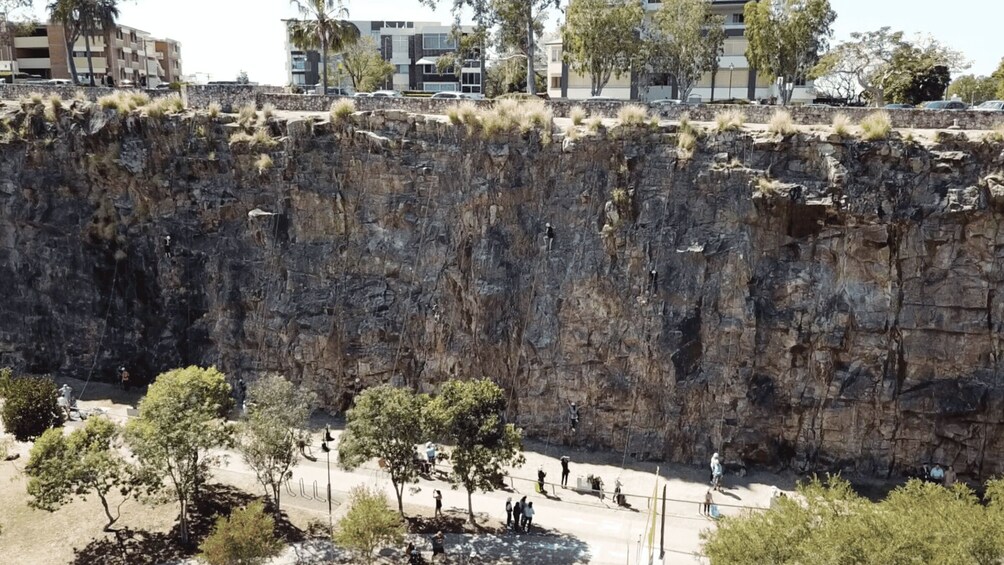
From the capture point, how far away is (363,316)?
113 ft

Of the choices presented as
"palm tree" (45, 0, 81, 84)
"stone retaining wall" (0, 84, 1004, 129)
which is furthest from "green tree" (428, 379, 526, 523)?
"palm tree" (45, 0, 81, 84)

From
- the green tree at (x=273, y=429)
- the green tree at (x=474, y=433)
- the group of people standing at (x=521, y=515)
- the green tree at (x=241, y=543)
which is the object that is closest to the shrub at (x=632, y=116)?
the green tree at (x=474, y=433)

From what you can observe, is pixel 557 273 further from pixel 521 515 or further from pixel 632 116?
pixel 521 515

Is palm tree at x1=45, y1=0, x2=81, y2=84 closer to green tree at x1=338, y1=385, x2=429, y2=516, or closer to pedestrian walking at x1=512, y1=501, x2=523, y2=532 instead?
green tree at x1=338, y1=385, x2=429, y2=516

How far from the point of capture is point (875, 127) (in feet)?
94.7

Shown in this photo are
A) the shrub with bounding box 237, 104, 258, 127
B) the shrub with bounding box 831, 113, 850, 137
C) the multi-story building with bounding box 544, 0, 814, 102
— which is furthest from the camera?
the multi-story building with bounding box 544, 0, 814, 102

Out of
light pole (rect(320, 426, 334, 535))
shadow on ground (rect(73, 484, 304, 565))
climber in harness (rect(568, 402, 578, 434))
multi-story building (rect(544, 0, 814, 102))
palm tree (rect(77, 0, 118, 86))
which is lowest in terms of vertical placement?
shadow on ground (rect(73, 484, 304, 565))

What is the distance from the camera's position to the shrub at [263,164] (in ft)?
115

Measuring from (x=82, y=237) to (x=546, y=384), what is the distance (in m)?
24.5

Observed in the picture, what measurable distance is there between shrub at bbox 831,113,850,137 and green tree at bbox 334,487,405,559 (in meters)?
21.8

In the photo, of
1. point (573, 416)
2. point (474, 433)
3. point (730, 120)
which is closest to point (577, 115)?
point (730, 120)

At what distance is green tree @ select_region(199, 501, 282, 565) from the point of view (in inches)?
837

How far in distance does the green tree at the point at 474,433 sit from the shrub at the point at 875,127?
17.6m

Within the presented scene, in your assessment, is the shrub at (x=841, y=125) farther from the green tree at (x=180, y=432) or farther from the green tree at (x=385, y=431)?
the green tree at (x=180, y=432)
